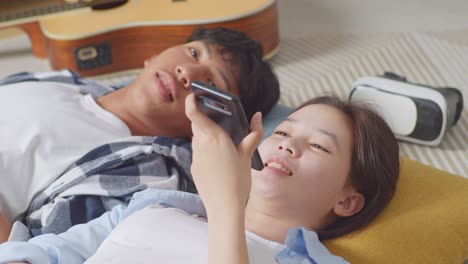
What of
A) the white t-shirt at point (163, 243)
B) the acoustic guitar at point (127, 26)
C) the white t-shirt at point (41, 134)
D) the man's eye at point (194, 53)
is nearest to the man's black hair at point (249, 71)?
the man's eye at point (194, 53)

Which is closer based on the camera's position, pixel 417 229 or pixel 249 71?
pixel 417 229

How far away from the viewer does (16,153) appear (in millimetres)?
1238

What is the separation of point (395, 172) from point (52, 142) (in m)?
0.69

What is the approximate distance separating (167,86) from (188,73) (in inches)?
2.2

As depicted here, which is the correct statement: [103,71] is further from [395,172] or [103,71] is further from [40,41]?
[395,172]

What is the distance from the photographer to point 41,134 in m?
1.27

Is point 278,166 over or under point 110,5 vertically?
over

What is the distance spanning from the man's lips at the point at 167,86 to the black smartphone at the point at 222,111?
1.84ft

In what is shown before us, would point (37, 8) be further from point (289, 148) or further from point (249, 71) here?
point (289, 148)

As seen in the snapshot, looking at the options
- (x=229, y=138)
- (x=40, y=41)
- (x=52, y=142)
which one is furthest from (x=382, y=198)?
(x=40, y=41)

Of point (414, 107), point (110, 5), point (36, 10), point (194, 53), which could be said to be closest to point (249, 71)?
point (194, 53)

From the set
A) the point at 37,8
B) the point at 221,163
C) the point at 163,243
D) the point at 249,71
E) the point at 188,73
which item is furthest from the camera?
the point at 37,8

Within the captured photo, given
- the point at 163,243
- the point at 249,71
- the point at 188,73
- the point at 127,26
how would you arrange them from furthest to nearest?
the point at 127,26 < the point at 249,71 < the point at 188,73 < the point at 163,243

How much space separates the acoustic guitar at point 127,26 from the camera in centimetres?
191
